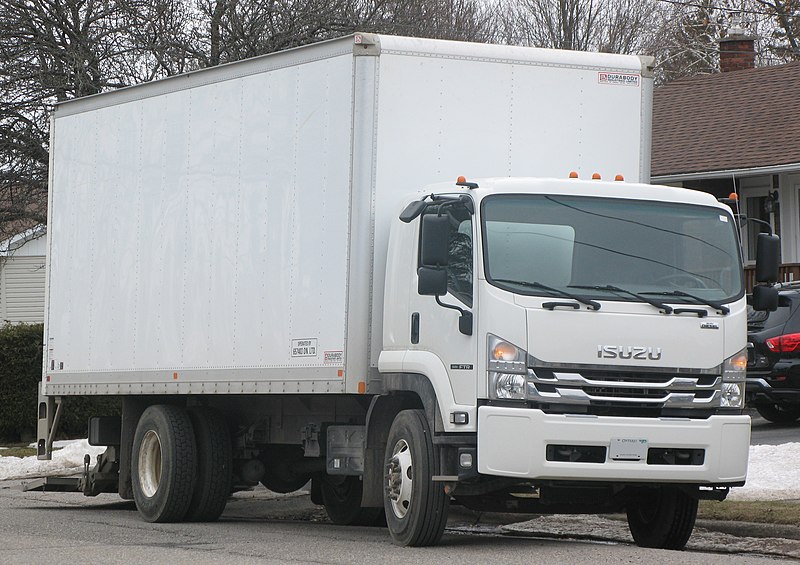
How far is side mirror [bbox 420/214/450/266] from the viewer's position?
1027cm

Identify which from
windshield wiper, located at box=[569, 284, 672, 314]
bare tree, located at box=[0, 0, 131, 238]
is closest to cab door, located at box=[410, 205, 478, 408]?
windshield wiper, located at box=[569, 284, 672, 314]

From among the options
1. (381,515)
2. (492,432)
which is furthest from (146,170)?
(492,432)

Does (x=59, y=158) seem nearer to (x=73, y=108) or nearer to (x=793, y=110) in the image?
(x=73, y=108)

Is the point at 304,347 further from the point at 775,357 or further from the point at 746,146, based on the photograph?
the point at 746,146

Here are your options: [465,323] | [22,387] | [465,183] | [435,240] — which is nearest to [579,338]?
[465,323]

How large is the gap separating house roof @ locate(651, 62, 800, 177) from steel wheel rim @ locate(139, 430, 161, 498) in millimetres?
16103

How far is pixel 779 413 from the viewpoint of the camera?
2111 cm

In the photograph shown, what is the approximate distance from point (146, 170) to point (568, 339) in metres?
5.68

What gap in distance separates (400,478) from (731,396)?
2497 millimetres

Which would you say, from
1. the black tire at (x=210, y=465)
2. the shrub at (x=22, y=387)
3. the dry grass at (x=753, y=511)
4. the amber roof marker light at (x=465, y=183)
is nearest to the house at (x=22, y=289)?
the shrub at (x=22, y=387)

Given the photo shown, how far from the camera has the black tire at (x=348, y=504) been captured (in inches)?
563

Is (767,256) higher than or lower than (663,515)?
higher

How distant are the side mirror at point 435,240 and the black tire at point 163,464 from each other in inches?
173

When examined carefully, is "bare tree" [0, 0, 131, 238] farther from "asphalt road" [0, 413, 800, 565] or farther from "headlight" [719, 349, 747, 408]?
"headlight" [719, 349, 747, 408]
